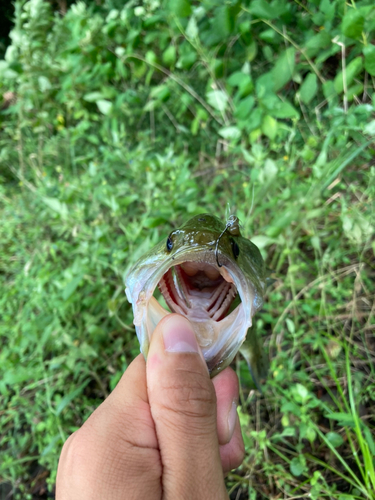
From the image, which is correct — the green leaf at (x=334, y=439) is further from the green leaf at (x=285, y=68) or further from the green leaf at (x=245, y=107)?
the green leaf at (x=285, y=68)

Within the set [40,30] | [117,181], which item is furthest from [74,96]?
[117,181]

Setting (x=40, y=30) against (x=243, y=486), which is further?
(x=40, y=30)

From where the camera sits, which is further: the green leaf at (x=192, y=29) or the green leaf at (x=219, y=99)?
the green leaf at (x=219, y=99)

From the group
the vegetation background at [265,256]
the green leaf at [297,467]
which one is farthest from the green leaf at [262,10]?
the green leaf at [297,467]

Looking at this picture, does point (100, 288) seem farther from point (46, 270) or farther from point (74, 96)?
point (74, 96)

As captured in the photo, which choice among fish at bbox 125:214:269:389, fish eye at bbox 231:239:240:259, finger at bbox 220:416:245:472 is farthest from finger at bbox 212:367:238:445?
fish eye at bbox 231:239:240:259

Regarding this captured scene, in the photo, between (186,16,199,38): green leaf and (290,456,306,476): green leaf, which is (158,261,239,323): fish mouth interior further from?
(186,16,199,38): green leaf
